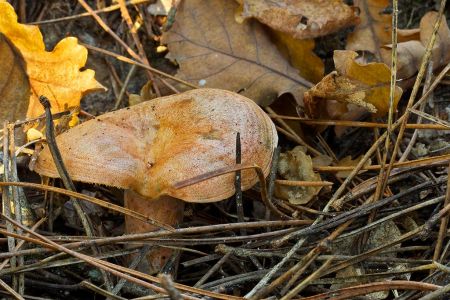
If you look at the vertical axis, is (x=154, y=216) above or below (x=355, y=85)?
below

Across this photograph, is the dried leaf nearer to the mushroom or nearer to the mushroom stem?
the mushroom

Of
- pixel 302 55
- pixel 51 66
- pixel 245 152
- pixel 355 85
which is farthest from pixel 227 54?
pixel 245 152

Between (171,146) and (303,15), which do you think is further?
(303,15)

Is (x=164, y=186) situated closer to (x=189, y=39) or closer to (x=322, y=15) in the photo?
(x=189, y=39)

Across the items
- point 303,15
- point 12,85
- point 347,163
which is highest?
point 303,15

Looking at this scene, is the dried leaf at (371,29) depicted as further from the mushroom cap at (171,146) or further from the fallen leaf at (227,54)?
the mushroom cap at (171,146)

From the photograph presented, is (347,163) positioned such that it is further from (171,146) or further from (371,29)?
(171,146)

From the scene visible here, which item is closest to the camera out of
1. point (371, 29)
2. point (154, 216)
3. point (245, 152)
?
point (245, 152)
